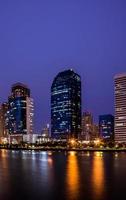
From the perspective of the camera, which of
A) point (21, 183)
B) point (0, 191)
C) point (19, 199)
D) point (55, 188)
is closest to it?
point (19, 199)

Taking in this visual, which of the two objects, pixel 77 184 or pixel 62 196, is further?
pixel 77 184

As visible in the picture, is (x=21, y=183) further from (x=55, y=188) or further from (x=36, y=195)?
(x=36, y=195)

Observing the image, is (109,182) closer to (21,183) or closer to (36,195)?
(21,183)

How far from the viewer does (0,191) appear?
5078 cm

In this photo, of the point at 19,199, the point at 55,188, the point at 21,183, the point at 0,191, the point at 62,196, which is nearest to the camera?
the point at 19,199

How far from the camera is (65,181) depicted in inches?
2474

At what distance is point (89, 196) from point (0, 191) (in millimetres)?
10587

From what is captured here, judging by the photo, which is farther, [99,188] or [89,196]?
[99,188]

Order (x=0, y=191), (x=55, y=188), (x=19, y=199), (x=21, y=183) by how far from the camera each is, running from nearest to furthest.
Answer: (x=19, y=199)
(x=0, y=191)
(x=55, y=188)
(x=21, y=183)

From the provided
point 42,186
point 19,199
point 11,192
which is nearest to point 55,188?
point 42,186

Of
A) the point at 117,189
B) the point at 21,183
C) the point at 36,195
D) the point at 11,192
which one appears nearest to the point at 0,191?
the point at 11,192

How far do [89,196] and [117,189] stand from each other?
622 centimetres

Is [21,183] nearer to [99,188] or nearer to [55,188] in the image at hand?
[55,188]

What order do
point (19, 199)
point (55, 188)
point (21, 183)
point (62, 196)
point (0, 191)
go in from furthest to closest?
point (21, 183) → point (55, 188) → point (0, 191) → point (62, 196) → point (19, 199)
